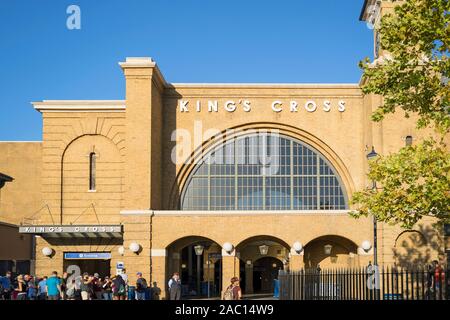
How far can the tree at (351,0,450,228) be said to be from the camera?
17.2 m

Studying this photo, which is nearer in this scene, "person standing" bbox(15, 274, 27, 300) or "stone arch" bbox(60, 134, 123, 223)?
"person standing" bbox(15, 274, 27, 300)

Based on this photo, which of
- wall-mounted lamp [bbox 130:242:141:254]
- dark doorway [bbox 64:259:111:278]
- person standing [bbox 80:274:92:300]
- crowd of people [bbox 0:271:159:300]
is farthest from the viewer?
dark doorway [bbox 64:259:111:278]

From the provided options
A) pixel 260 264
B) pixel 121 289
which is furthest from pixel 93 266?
pixel 121 289

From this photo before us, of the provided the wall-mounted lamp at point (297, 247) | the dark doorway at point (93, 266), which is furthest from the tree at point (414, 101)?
the dark doorway at point (93, 266)

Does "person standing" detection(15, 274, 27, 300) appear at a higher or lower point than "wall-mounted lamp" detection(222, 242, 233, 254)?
lower

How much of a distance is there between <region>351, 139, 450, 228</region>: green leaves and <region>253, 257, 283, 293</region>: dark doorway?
101 ft

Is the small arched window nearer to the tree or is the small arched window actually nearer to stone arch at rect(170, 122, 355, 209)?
stone arch at rect(170, 122, 355, 209)

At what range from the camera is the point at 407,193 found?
Result: 59.1 ft

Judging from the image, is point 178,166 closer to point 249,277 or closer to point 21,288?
point 249,277

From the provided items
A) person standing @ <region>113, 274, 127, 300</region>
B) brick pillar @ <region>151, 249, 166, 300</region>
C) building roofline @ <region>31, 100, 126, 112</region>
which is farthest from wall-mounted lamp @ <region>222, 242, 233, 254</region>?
building roofline @ <region>31, 100, 126, 112</region>

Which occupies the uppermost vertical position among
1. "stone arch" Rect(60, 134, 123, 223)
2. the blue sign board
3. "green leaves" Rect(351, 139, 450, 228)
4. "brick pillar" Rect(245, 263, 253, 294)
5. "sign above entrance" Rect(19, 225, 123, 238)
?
"stone arch" Rect(60, 134, 123, 223)

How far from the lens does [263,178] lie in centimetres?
4097
